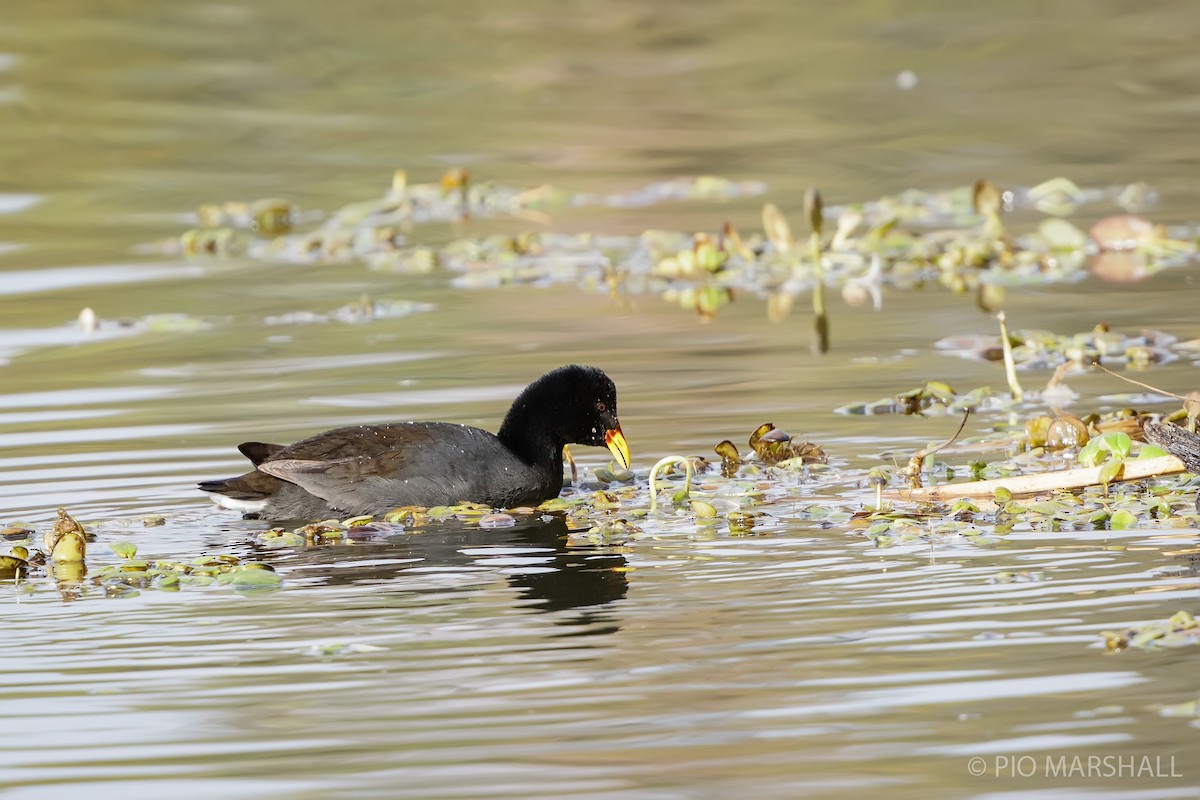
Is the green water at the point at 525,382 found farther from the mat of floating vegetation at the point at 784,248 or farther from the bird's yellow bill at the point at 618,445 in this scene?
the bird's yellow bill at the point at 618,445

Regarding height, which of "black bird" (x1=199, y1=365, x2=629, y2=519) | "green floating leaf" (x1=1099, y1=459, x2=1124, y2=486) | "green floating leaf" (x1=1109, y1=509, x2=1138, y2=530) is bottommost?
"green floating leaf" (x1=1109, y1=509, x2=1138, y2=530)

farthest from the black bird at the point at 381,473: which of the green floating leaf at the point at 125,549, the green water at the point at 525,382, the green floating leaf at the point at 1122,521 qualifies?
the green floating leaf at the point at 1122,521

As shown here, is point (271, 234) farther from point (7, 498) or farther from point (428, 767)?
point (428, 767)

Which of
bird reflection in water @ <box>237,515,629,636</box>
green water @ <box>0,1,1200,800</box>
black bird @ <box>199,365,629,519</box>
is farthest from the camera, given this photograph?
black bird @ <box>199,365,629,519</box>

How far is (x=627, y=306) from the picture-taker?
44.0 ft

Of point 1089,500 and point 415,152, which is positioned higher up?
point 415,152

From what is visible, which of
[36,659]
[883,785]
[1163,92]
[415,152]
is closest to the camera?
[883,785]

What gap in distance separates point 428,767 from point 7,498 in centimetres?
400

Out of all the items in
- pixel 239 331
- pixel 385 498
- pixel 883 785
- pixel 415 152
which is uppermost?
pixel 415 152

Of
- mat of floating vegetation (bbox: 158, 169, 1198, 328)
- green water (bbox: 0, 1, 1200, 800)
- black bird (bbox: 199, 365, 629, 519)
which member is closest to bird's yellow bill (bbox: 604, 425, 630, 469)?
black bird (bbox: 199, 365, 629, 519)

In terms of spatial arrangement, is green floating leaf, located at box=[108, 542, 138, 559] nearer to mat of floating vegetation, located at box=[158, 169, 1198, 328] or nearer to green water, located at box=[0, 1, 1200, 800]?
green water, located at box=[0, 1, 1200, 800]

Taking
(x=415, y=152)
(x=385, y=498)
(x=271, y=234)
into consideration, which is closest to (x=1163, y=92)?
(x=415, y=152)

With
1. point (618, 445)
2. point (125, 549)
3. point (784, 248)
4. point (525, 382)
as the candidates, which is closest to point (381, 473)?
point (618, 445)

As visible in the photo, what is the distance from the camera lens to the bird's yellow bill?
27.5 feet
